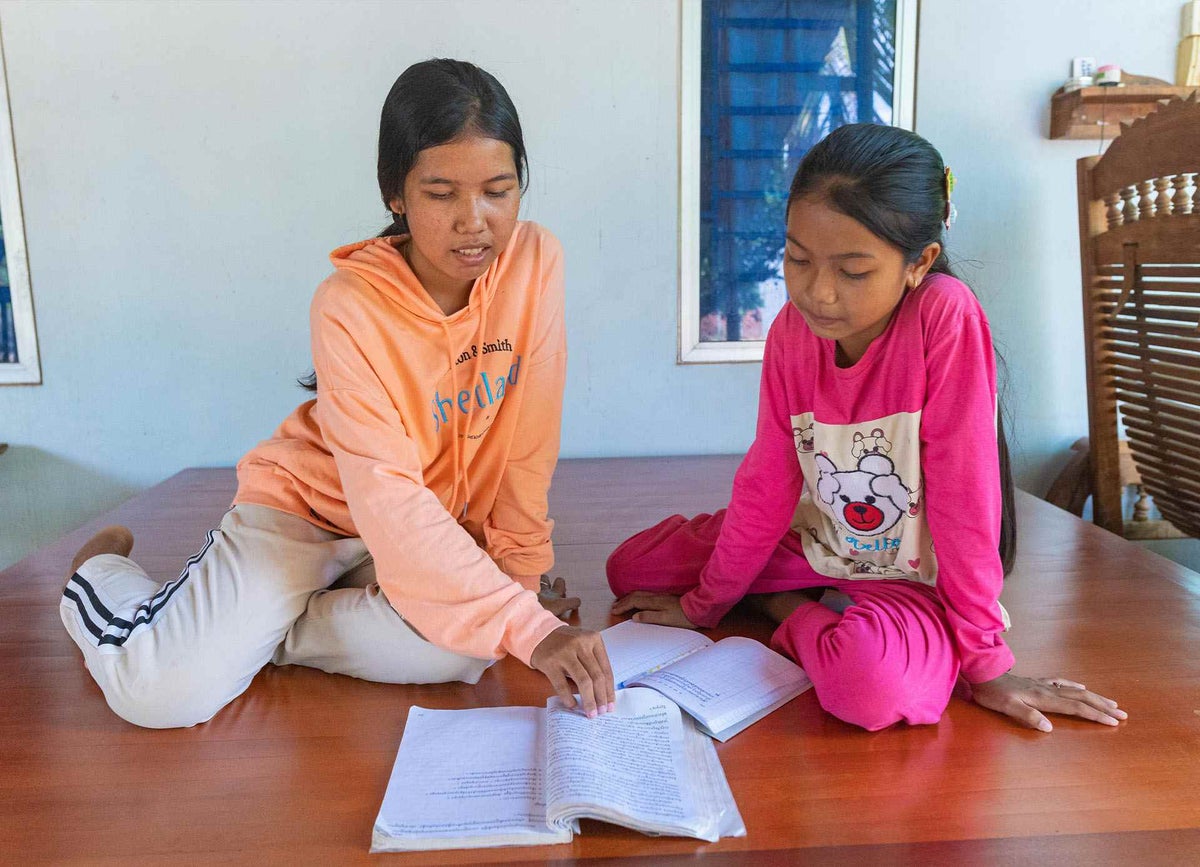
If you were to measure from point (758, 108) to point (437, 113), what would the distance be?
1377 mm

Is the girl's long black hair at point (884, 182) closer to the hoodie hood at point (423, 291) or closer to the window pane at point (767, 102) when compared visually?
the hoodie hood at point (423, 291)

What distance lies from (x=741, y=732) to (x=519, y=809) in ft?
1.10

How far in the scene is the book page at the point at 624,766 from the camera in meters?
0.97

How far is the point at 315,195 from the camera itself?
7.62 feet

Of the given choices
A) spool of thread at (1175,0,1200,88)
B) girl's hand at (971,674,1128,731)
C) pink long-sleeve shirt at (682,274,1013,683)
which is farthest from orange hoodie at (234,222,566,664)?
spool of thread at (1175,0,1200,88)

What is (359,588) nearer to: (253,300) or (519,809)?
(519,809)

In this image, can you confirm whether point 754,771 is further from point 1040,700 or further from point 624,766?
point 1040,700

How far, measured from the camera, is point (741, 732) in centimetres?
120

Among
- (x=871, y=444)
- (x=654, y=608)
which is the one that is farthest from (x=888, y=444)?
(x=654, y=608)

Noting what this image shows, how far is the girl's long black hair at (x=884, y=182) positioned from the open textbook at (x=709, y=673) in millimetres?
612

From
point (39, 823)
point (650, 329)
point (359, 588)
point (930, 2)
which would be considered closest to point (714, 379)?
point (650, 329)

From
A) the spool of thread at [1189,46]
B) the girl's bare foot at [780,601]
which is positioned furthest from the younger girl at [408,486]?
the spool of thread at [1189,46]

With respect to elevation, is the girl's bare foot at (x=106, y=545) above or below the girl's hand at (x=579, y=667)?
above

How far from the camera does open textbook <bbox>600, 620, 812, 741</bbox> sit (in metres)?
1.21
